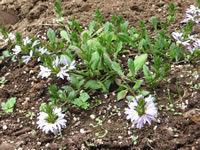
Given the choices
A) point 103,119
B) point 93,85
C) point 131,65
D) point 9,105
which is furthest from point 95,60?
point 9,105

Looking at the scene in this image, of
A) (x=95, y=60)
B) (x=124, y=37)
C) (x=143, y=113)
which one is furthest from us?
(x=124, y=37)

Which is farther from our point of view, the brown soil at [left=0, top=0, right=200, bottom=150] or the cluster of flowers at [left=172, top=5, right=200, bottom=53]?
the cluster of flowers at [left=172, top=5, right=200, bottom=53]

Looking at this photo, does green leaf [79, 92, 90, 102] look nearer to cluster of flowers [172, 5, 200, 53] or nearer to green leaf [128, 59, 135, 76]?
green leaf [128, 59, 135, 76]

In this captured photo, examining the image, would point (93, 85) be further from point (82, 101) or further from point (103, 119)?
point (103, 119)

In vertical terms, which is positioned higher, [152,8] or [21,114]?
[152,8]

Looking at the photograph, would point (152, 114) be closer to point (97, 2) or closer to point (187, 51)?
point (187, 51)

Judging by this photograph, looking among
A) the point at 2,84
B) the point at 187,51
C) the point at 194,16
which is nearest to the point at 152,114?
the point at 187,51

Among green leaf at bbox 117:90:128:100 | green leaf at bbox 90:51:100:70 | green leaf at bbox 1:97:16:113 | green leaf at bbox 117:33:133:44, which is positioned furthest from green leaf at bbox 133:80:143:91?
green leaf at bbox 1:97:16:113

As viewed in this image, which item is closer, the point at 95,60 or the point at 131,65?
the point at 131,65
